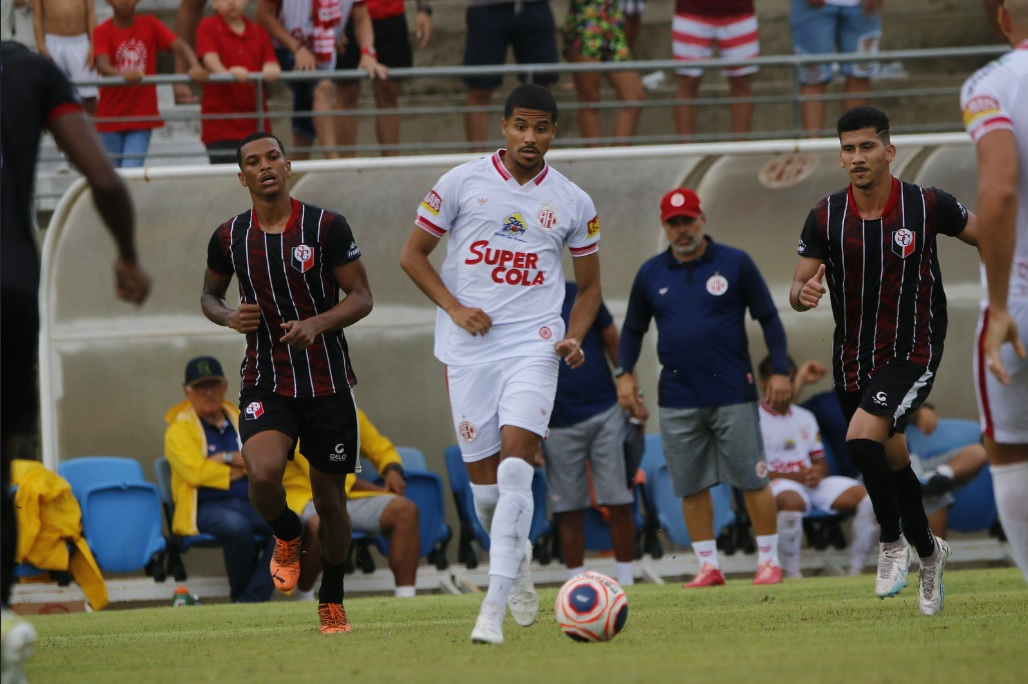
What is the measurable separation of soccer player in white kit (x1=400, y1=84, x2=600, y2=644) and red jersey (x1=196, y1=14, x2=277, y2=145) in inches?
259

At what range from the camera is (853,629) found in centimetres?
647

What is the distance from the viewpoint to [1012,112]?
5.03m

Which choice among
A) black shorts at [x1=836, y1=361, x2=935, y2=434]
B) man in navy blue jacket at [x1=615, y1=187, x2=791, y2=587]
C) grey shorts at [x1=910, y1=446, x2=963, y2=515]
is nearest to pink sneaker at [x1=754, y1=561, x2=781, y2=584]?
man in navy blue jacket at [x1=615, y1=187, x2=791, y2=587]

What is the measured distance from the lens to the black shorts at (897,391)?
7.21m

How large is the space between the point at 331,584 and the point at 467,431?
40.0 inches

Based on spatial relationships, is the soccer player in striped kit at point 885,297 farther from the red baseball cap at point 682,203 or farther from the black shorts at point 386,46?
the black shorts at point 386,46

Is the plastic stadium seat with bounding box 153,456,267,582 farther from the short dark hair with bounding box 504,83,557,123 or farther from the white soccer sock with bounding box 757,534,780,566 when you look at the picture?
the short dark hair with bounding box 504,83,557,123

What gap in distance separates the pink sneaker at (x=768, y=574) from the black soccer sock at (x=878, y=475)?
3561 mm

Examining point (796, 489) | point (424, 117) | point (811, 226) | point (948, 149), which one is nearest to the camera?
point (811, 226)

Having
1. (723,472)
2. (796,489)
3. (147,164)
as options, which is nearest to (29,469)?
(147,164)

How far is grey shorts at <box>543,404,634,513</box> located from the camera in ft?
38.2

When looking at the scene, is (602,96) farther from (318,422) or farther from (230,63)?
(318,422)

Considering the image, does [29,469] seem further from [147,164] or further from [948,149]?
[948,149]

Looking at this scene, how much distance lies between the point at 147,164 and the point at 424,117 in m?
3.30
